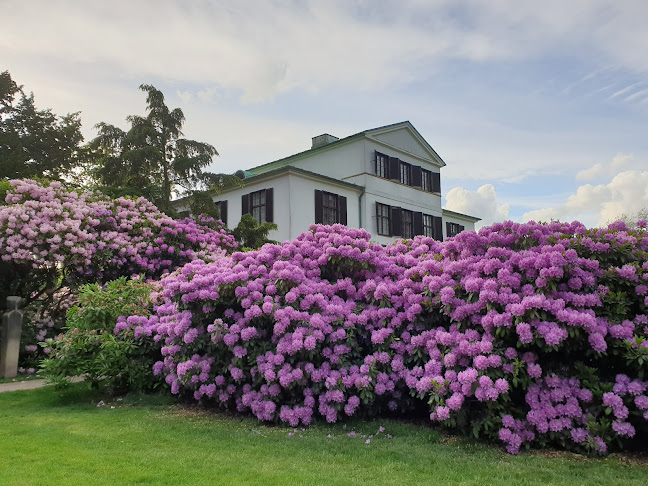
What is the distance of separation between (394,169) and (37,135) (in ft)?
52.3

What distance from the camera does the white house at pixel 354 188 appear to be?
66.8ft

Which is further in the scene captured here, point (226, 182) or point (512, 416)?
point (226, 182)

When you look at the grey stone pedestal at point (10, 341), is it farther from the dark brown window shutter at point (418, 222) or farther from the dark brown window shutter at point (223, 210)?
the dark brown window shutter at point (418, 222)

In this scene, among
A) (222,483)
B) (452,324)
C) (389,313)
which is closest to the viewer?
(222,483)

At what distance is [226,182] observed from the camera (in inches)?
619

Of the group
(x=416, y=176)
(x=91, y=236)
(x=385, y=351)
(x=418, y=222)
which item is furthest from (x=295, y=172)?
(x=385, y=351)

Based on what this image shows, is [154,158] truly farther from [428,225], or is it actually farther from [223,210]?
[428,225]

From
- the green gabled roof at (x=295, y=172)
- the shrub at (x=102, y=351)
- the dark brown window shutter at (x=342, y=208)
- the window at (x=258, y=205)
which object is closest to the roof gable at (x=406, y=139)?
the green gabled roof at (x=295, y=172)

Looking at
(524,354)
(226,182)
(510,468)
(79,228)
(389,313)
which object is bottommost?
(510,468)

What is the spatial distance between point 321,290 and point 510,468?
3123 millimetres

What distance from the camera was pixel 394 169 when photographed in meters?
24.4

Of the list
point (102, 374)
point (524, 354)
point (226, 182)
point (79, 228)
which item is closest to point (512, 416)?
point (524, 354)

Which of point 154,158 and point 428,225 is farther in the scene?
point 428,225

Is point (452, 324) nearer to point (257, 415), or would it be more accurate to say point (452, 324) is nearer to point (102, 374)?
point (257, 415)
